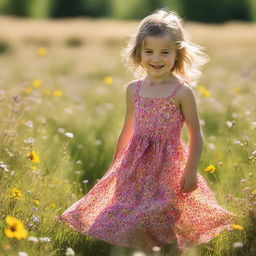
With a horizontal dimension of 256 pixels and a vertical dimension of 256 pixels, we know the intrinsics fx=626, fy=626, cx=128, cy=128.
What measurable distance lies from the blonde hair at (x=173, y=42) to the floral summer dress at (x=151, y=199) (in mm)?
209

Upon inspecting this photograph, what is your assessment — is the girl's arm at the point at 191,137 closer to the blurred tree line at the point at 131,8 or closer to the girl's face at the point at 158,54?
the girl's face at the point at 158,54

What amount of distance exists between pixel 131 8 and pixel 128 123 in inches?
1112

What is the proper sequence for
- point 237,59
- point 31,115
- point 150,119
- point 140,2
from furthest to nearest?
point 140,2 → point 237,59 → point 31,115 → point 150,119

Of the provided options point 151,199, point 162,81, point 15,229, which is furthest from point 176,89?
point 15,229

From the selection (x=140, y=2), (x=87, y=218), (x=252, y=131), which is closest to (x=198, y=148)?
(x=87, y=218)

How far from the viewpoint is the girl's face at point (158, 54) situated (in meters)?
3.33

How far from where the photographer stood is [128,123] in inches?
145

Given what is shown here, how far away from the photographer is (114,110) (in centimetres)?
629

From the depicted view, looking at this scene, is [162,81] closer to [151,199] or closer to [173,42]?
[173,42]

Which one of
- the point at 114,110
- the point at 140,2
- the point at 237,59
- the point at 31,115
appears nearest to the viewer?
the point at 31,115

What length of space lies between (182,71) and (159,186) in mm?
683

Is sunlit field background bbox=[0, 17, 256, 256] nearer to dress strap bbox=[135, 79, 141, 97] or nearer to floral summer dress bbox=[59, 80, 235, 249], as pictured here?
floral summer dress bbox=[59, 80, 235, 249]

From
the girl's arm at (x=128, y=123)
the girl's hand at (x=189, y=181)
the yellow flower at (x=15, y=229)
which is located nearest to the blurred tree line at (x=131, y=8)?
the girl's arm at (x=128, y=123)

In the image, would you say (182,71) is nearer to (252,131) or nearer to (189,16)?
(252,131)
